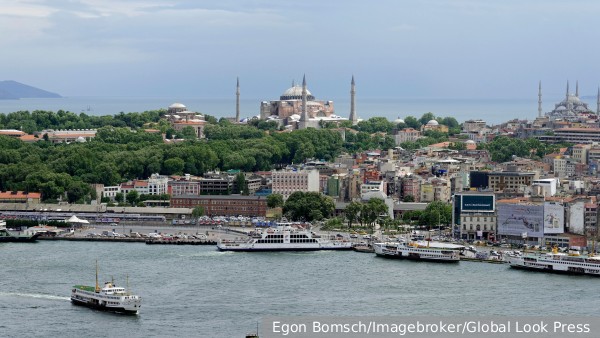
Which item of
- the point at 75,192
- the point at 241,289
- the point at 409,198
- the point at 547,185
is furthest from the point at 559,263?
the point at 75,192

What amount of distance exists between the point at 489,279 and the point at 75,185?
13.4 m

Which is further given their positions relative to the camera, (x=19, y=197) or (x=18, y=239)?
(x=19, y=197)

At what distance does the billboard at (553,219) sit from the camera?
25.1 meters

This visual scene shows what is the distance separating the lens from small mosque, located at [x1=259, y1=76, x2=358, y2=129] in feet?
181

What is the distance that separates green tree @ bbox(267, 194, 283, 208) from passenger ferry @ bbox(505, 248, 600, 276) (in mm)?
8482

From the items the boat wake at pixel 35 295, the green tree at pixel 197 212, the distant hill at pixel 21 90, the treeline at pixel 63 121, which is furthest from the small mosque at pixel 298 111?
the distant hill at pixel 21 90

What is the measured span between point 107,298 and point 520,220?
9.26 m

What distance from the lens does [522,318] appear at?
1741cm

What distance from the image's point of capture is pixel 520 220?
83.4ft

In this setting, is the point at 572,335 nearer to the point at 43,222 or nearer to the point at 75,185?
the point at 43,222

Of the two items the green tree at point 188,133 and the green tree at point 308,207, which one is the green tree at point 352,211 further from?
the green tree at point 188,133

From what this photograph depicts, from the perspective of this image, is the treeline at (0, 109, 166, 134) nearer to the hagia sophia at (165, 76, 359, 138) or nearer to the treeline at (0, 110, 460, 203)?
the treeline at (0, 110, 460, 203)

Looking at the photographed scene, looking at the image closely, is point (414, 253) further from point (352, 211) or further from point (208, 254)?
point (352, 211)

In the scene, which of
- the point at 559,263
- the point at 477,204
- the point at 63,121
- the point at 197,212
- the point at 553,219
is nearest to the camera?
the point at 559,263
